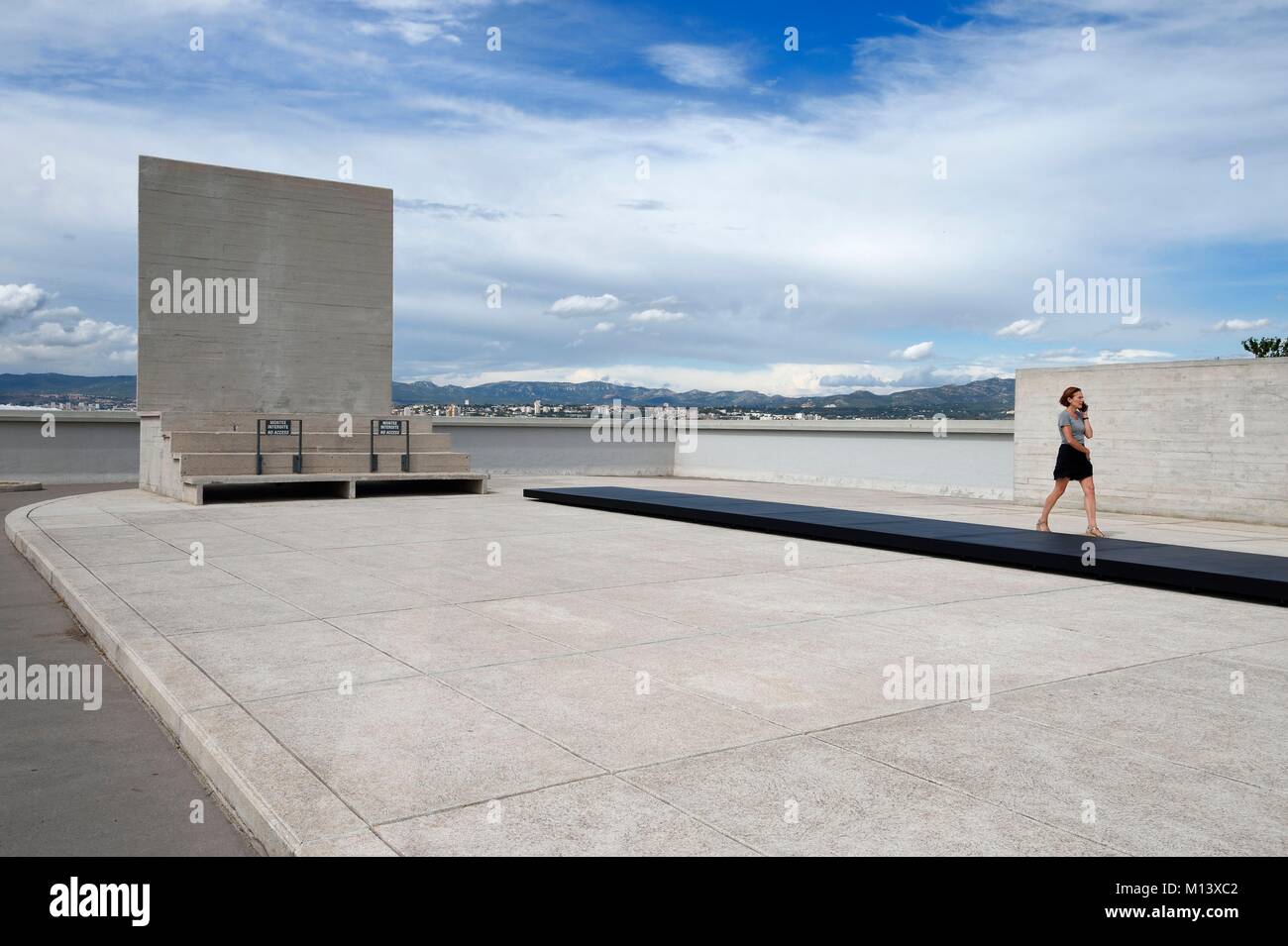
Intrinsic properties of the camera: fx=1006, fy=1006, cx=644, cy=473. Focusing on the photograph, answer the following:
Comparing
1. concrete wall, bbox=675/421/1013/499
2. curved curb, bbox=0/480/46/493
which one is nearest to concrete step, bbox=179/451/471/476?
curved curb, bbox=0/480/46/493

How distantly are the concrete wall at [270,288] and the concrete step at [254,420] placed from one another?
997 mm

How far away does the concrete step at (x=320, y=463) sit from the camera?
16.4 m

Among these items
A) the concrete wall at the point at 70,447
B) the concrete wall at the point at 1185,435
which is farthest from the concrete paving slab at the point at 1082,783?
the concrete wall at the point at 70,447

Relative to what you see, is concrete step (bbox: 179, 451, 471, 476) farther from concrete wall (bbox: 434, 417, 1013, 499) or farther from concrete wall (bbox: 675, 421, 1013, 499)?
concrete wall (bbox: 675, 421, 1013, 499)

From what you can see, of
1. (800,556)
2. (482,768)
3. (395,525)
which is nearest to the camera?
(482,768)

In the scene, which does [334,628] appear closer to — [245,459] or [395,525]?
[395,525]

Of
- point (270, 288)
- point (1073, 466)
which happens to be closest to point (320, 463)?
point (270, 288)

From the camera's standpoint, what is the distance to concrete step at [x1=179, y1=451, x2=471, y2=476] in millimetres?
16422

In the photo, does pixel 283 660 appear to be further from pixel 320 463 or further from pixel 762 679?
pixel 320 463

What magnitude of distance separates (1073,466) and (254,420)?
45.6 ft

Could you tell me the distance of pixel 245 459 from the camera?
16891 millimetres

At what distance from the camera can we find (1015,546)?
10109 mm
